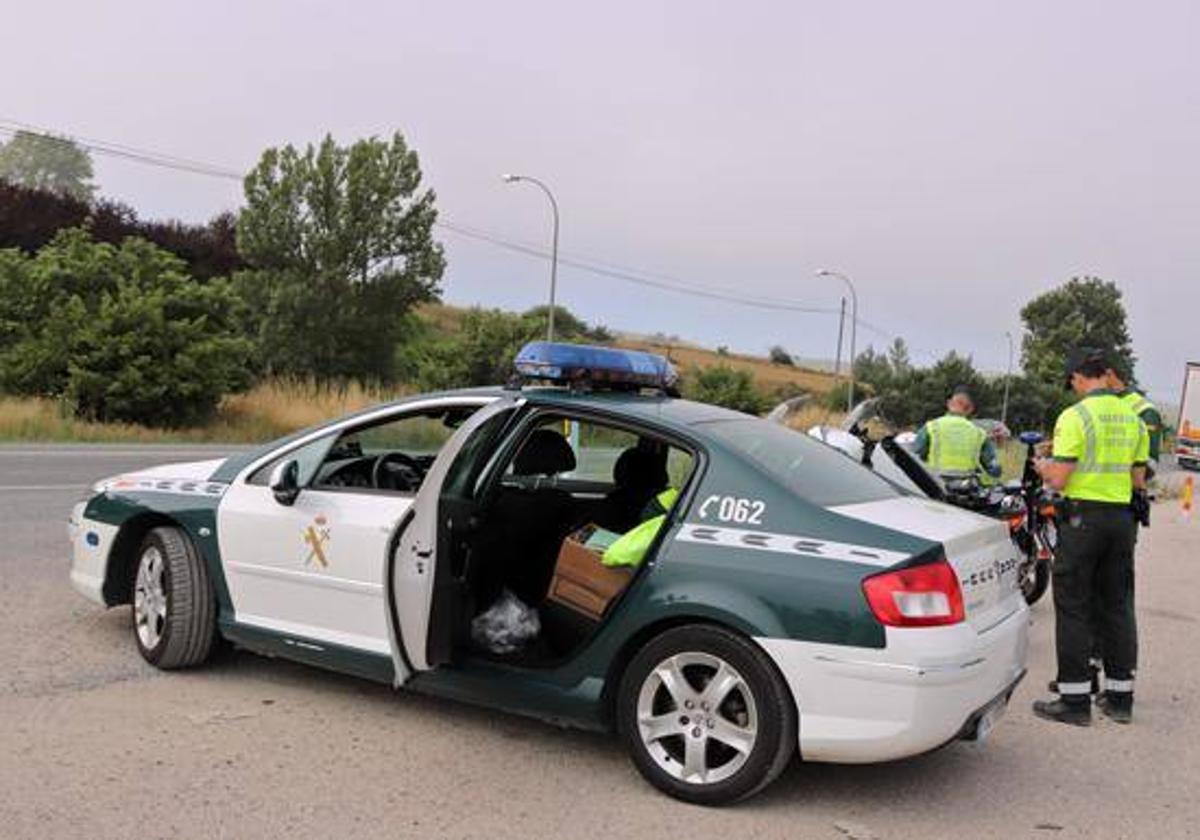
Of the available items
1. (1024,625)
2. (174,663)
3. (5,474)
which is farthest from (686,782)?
(5,474)

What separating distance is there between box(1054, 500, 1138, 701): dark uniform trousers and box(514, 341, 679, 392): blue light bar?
2325mm

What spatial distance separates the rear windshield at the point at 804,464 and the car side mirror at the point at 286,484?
188 centimetres

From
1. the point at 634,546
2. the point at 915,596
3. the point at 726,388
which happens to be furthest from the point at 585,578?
the point at 726,388

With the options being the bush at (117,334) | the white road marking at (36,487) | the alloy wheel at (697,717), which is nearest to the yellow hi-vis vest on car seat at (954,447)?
the alloy wheel at (697,717)

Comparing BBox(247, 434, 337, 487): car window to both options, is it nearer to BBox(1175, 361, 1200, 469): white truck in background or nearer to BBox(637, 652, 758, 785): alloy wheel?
BBox(637, 652, 758, 785): alloy wheel

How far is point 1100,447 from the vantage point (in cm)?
567

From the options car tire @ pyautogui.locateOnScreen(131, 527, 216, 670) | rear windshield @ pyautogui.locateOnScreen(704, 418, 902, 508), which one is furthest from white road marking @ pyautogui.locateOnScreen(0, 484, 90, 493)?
rear windshield @ pyautogui.locateOnScreen(704, 418, 902, 508)

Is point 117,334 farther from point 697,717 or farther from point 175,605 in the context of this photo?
point 697,717

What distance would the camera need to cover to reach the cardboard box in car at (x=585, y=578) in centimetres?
459

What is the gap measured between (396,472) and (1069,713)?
11.7 ft

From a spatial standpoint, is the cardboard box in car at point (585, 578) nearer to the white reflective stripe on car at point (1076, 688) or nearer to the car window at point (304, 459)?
the car window at point (304, 459)

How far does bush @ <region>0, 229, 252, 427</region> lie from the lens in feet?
76.7

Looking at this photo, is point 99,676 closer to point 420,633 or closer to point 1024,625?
point 420,633

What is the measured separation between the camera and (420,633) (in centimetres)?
448
